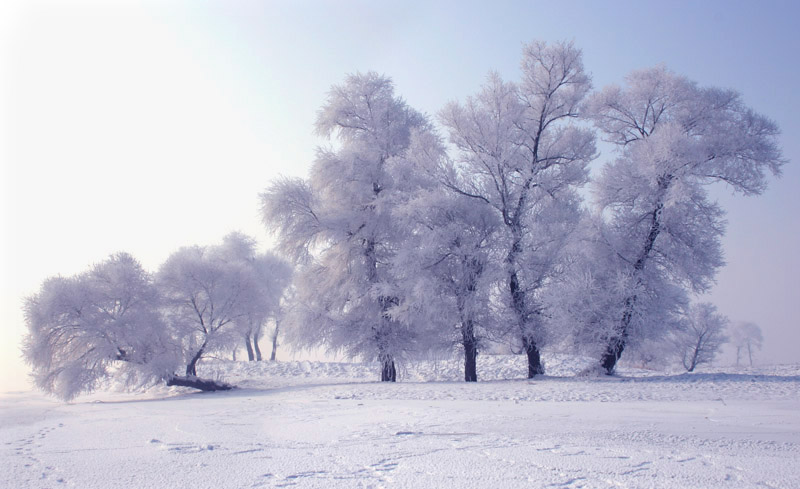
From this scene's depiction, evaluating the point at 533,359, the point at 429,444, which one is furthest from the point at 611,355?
the point at 429,444

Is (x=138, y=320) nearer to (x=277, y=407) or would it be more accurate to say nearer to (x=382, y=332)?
(x=382, y=332)

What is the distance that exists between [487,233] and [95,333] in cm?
1332

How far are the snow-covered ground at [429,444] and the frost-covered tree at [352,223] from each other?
6.57 metres

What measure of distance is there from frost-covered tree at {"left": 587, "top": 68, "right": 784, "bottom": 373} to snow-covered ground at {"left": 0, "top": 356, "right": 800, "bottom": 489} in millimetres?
5205

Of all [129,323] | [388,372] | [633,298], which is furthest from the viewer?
[388,372]

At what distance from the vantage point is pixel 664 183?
1502 centimetres

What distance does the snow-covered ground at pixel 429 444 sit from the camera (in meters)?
4.08

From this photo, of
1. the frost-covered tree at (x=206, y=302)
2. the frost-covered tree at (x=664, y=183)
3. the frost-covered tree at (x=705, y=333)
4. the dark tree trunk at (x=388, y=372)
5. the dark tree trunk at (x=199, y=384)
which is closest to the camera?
the frost-covered tree at (x=664, y=183)

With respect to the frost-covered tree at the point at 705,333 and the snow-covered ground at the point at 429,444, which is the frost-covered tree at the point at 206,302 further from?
the frost-covered tree at the point at 705,333

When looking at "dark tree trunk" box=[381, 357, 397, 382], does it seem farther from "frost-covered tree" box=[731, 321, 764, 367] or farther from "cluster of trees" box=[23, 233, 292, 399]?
"frost-covered tree" box=[731, 321, 764, 367]

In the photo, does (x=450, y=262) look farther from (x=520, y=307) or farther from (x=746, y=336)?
(x=746, y=336)

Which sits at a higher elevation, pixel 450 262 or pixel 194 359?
pixel 450 262

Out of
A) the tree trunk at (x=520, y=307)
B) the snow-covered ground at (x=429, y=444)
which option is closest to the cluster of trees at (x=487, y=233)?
the tree trunk at (x=520, y=307)

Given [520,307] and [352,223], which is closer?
[520,307]
